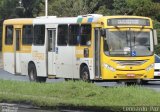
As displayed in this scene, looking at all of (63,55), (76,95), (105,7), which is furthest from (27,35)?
(105,7)

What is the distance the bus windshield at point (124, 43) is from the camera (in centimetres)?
2459

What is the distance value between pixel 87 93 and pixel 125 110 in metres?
4.88

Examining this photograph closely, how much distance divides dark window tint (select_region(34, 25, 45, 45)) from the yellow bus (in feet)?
0.57

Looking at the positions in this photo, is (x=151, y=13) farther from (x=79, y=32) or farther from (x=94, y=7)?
(x=79, y=32)

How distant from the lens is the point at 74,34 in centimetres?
2659

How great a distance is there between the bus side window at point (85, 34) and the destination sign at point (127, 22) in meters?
1.15

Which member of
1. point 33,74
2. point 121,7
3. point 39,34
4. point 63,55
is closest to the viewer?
point 63,55

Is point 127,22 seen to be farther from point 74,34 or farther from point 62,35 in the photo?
point 62,35

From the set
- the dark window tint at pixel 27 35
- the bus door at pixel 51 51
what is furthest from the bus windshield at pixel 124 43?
the dark window tint at pixel 27 35

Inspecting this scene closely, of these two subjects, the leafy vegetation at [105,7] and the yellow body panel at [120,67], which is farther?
the leafy vegetation at [105,7]

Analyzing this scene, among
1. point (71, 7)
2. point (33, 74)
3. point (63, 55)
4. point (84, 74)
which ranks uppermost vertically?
point (71, 7)

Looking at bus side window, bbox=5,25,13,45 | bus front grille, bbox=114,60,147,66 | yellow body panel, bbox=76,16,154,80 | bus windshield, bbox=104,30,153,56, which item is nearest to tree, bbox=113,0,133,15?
bus side window, bbox=5,25,13,45

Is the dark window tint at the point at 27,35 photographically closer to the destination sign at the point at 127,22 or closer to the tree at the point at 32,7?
the destination sign at the point at 127,22

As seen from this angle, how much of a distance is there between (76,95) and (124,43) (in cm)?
651
